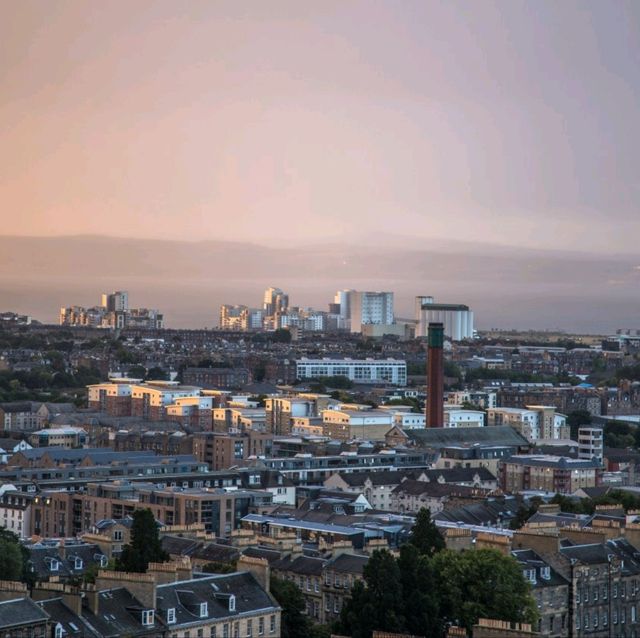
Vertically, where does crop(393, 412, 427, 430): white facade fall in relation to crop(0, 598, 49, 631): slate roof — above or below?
above

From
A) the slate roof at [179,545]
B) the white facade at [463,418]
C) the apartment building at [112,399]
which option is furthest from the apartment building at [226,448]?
the slate roof at [179,545]

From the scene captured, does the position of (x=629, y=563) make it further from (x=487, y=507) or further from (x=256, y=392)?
(x=256, y=392)

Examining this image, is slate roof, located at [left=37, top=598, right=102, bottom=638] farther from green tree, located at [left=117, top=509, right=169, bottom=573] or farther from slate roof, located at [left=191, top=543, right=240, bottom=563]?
slate roof, located at [left=191, top=543, right=240, bottom=563]

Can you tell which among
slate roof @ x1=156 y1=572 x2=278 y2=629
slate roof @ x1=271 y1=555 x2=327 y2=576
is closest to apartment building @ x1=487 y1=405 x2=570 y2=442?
slate roof @ x1=271 y1=555 x2=327 y2=576

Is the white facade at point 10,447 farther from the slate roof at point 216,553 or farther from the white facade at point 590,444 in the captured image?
the slate roof at point 216,553

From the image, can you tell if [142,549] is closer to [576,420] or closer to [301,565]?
[301,565]

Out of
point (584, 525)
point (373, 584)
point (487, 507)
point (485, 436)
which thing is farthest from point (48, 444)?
point (373, 584)
